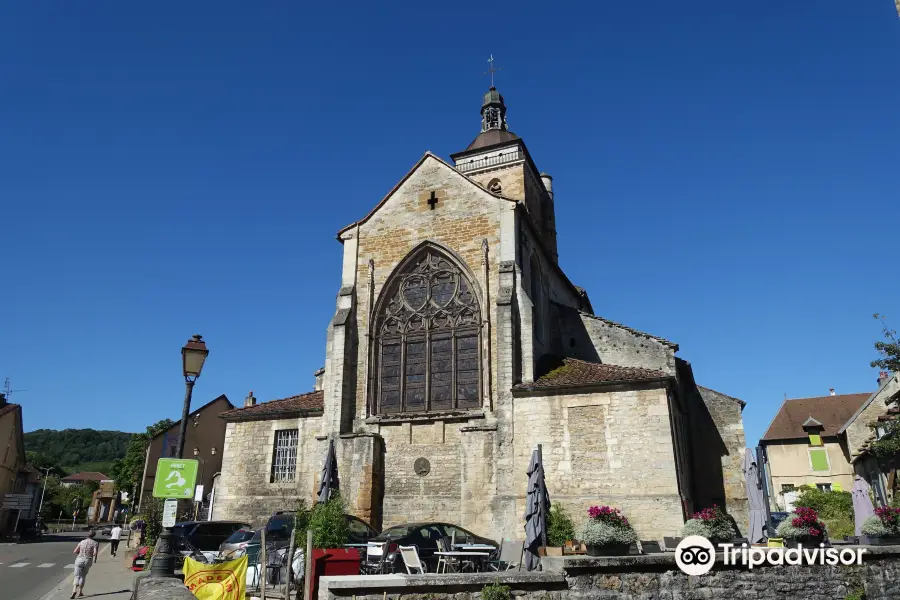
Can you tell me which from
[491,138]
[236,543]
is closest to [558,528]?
[236,543]

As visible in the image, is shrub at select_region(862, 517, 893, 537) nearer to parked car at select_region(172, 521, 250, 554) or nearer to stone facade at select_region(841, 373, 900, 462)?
parked car at select_region(172, 521, 250, 554)

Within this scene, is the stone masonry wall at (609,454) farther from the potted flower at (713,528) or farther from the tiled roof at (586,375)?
the potted flower at (713,528)

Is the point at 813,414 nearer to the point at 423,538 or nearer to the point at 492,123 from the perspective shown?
the point at 492,123

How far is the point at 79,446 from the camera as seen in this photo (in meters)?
139

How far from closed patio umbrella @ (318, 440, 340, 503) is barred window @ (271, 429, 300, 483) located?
9.38ft

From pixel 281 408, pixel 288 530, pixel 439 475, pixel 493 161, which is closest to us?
pixel 288 530

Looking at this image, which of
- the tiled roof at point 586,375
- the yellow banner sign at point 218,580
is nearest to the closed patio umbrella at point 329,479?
the tiled roof at point 586,375

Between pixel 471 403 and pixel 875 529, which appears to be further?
pixel 471 403

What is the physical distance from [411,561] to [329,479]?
5.92 metres

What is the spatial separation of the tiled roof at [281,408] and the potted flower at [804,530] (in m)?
13.2

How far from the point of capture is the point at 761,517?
13203 mm

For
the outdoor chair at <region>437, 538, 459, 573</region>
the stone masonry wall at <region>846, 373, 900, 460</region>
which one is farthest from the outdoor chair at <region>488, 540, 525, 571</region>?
the stone masonry wall at <region>846, 373, 900, 460</region>

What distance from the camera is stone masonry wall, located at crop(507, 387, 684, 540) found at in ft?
47.4

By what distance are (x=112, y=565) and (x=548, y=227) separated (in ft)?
84.2
